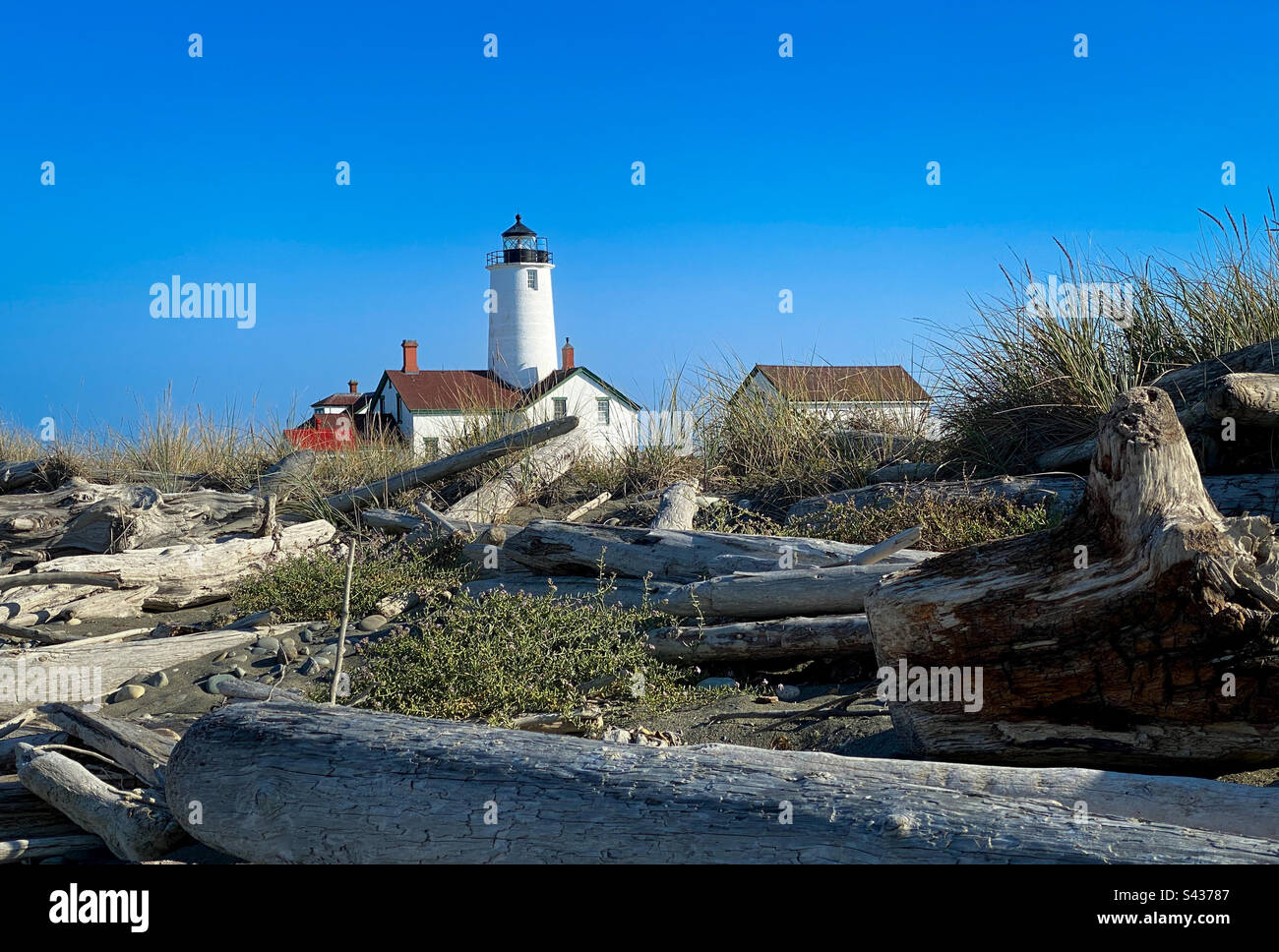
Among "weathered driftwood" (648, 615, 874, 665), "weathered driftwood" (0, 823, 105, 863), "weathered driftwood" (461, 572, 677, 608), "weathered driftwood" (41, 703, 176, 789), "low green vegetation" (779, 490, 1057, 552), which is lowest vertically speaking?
"weathered driftwood" (0, 823, 105, 863)

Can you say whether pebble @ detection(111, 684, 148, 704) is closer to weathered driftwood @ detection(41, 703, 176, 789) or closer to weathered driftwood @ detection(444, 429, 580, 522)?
weathered driftwood @ detection(41, 703, 176, 789)

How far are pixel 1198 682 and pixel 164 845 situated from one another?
3.87 m

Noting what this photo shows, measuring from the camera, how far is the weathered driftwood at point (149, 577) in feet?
26.1

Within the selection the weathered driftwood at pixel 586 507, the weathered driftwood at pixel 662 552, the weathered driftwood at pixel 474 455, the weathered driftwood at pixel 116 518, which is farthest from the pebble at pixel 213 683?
the weathered driftwood at pixel 474 455

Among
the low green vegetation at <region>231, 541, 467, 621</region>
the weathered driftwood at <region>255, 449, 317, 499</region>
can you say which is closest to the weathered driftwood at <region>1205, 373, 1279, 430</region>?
the low green vegetation at <region>231, 541, 467, 621</region>

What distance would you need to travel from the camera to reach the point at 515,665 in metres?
5.38

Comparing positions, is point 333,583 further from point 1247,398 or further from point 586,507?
point 1247,398

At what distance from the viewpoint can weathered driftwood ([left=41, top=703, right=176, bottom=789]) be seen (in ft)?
13.6

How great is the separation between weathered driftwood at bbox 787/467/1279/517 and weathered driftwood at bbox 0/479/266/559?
586 centimetres

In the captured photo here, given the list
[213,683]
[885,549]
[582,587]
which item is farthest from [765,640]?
[213,683]

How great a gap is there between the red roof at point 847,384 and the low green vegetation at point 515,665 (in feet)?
18.7

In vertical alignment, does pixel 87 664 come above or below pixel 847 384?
below

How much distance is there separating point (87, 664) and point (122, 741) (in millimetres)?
2554
